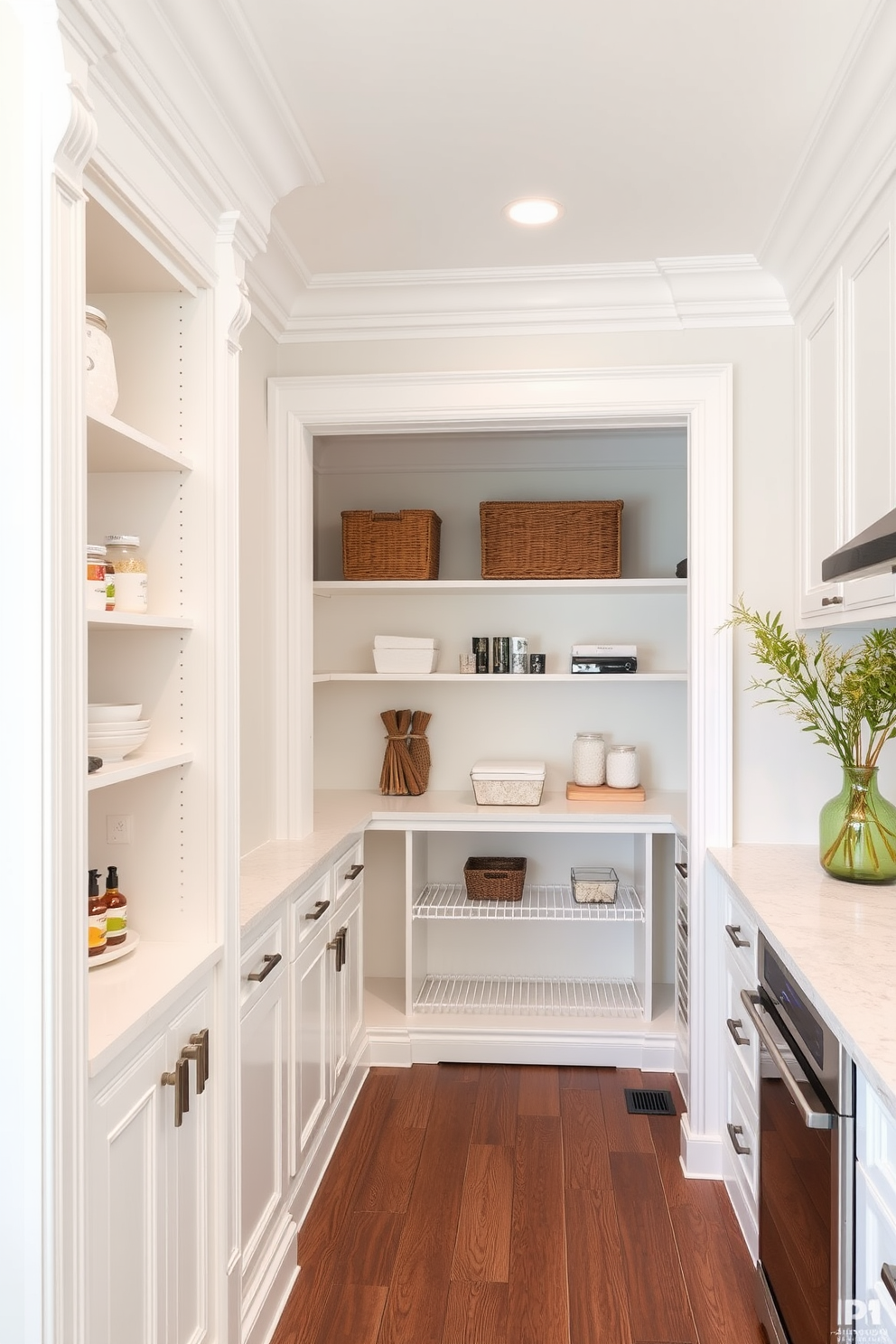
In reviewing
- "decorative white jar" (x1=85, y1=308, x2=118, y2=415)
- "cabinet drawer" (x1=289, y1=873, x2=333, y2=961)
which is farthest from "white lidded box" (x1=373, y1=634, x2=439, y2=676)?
"decorative white jar" (x1=85, y1=308, x2=118, y2=415)

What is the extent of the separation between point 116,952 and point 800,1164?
4.19 feet

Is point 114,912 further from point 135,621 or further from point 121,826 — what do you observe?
point 135,621

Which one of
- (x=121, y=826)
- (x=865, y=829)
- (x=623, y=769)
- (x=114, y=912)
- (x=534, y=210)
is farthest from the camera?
(x=623, y=769)

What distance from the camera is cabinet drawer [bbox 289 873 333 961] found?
7.98ft

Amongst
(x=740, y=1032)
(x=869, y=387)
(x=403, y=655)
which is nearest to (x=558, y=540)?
(x=403, y=655)

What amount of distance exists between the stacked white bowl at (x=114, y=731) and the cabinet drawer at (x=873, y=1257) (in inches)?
52.4

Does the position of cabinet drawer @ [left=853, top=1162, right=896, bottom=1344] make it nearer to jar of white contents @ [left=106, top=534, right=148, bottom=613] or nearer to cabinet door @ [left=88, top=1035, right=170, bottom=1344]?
cabinet door @ [left=88, top=1035, right=170, bottom=1344]

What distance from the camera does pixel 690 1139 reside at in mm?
2799

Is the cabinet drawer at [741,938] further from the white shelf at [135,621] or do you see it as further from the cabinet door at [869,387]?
the white shelf at [135,621]

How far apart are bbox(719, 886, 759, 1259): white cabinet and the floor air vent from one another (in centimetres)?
40

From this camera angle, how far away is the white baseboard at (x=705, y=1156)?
2793mm

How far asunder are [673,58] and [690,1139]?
2682mm

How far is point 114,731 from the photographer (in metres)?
1.62

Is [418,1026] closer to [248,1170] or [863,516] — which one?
Answer: [248,1170]
